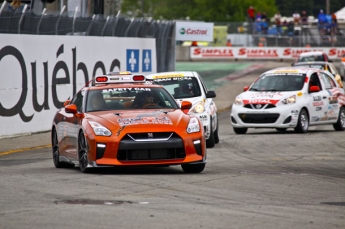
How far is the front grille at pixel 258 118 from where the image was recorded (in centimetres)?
2161

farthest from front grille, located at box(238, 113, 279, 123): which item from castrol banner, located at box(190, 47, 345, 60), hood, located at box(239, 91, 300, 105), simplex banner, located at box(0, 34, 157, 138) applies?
castrol banner, located at box(190, 47, 345, 60)

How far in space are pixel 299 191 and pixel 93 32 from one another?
14682 mm

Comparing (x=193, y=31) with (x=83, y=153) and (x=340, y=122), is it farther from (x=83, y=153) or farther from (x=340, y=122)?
(x=83, y=153)

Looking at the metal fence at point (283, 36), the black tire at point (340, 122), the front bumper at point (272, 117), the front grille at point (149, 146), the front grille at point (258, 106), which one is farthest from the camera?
the metal fence at point (283, 36)

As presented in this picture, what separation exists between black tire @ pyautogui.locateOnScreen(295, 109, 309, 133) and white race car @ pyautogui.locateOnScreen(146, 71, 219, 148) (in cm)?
330

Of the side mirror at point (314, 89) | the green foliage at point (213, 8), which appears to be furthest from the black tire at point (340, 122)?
the green foliage at point (213, 8)

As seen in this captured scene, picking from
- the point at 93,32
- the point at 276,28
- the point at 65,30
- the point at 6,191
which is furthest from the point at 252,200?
the point at 276,28

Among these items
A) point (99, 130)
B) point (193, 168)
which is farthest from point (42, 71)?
point (99, 130)

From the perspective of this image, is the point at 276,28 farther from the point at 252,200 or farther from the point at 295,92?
the point at 252,200

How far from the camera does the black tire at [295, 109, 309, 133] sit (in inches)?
860

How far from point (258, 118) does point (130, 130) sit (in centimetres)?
976

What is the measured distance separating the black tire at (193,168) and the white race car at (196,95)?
475 centimetres

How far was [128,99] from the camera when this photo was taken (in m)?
13.6

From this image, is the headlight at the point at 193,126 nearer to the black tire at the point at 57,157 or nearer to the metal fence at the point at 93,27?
the black tire at the point at 57,157
